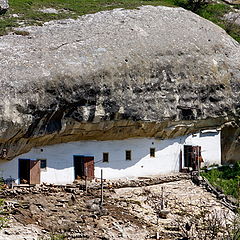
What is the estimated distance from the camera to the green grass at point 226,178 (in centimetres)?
4512

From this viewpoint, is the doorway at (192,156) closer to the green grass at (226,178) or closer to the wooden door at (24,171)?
the green grass at (226,178)

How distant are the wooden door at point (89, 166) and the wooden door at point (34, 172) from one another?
2.69m

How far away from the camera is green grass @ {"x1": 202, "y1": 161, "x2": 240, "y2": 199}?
45125 millimetres

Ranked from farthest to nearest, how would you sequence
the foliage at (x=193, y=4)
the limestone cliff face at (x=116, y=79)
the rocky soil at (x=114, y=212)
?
the foliage at (x=193, y=4)
the limestone cliff face at (x=116, y=79)
the rocky soil at (x=114, y=212)

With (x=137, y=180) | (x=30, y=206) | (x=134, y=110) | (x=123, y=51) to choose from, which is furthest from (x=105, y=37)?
(x=30, y=206)

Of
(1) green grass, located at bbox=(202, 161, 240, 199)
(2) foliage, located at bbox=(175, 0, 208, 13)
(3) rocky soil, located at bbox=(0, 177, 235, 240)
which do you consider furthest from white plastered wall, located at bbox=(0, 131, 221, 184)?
(2) foliage, located at bbox=(175, 0, 208, 13)

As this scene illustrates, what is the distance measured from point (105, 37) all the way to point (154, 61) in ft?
9.54

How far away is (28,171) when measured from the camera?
141ft

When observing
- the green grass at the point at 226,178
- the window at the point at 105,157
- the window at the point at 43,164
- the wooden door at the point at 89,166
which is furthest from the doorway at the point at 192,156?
the window at the point at 43,164

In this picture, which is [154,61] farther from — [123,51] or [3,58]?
[3,58]

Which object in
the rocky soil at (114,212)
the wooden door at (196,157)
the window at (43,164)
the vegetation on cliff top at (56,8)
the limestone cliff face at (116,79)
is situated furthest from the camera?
the vegetation on cliff top at (56,8)

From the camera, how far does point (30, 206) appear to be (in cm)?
3962

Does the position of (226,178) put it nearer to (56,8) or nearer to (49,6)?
(56,8)

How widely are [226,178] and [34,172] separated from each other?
36.6ft
